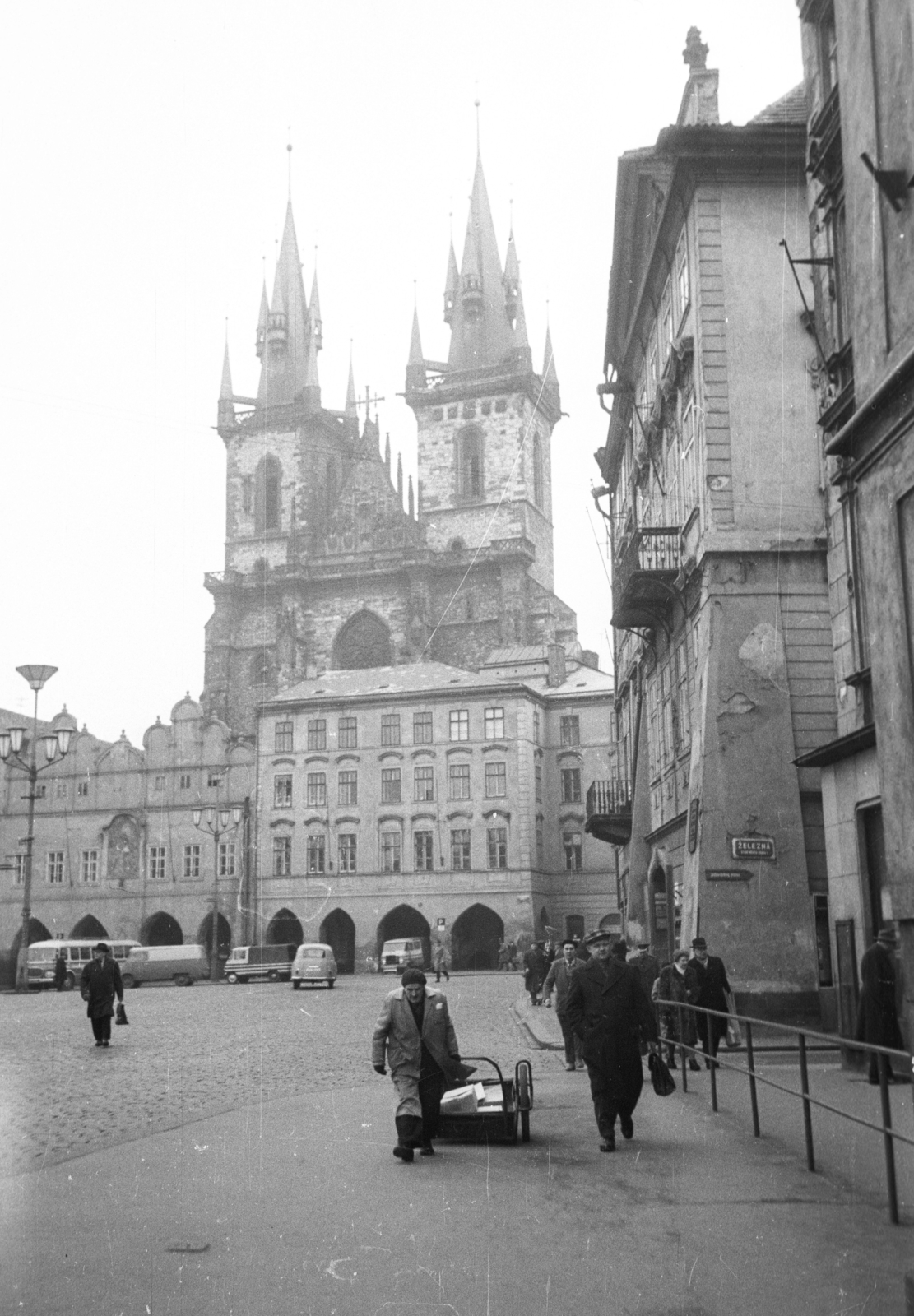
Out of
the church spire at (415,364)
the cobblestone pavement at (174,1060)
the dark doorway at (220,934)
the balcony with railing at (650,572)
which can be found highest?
the church spire at (415,364)

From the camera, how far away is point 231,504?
280 ft

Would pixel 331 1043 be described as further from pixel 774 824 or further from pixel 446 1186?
pixel 446 1186

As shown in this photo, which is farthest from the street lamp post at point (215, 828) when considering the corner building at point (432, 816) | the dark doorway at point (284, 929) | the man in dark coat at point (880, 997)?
the man in dark coat at point (880, 997)

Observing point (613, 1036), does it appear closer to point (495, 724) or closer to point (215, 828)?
point (215, 828)

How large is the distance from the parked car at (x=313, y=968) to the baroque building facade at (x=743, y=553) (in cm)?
2210

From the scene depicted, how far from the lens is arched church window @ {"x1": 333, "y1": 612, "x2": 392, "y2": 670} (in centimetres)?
7881

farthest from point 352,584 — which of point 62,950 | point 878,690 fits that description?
point 878,690

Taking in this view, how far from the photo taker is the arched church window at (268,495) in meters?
84.8

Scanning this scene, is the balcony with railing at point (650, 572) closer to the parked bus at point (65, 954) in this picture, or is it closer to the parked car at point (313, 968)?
the parked car at point (313, 968)

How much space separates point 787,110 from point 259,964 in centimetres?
3887

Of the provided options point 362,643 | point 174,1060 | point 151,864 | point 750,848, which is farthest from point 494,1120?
point 362,643

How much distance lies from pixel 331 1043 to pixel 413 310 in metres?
74.9

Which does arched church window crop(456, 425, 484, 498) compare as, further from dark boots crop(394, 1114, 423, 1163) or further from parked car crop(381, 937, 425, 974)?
dark boots crop(394, 1114, 423, 1163)

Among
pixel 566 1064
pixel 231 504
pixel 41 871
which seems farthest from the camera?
pixel 231 504
